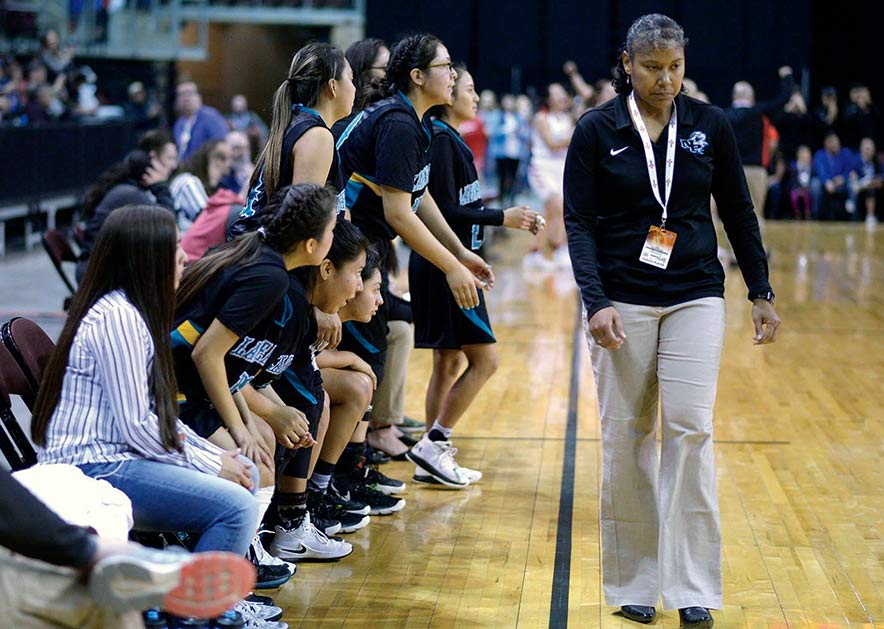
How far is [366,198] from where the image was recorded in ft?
13.6

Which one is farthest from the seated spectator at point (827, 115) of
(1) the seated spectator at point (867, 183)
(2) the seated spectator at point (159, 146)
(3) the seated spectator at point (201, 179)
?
(2) the seated spectator at point (159, 146)

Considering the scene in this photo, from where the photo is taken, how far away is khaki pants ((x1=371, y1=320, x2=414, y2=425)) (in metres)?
4.93

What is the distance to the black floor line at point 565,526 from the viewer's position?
10.9 ft

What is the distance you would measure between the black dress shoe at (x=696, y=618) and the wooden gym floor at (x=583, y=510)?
7cm

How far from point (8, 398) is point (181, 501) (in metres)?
0.58

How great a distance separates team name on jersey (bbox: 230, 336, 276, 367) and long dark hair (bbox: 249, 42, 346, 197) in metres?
0.67

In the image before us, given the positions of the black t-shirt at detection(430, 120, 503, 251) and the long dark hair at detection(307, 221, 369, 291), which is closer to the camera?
the long dark hair at detection(307, 221, 369, 291)

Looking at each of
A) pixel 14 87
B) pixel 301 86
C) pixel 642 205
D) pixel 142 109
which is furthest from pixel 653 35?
pixel 142 109

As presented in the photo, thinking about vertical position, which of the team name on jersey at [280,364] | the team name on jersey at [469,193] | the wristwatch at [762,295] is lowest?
the team name on jersey at [280,364]

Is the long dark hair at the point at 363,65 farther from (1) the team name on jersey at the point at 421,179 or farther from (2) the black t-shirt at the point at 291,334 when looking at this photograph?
(2) the black t-shirt at the point at 291,334

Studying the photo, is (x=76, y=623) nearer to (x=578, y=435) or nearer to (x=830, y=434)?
(x=578, y=435)

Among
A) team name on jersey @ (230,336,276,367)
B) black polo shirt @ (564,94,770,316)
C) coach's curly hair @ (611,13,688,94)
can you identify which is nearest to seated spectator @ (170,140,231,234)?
team name on jersey @ (230,336,276,367)

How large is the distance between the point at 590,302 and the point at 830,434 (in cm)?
250

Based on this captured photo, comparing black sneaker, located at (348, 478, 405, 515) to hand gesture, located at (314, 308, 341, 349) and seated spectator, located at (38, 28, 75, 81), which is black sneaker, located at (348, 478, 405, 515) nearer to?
hand gesture, located at (314, 308, 341, 349)
